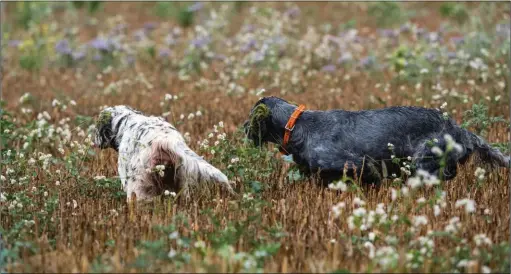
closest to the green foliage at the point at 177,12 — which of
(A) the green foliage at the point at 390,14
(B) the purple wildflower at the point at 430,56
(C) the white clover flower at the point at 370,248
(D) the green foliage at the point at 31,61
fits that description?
(D) the green foliage at the point at 31,61

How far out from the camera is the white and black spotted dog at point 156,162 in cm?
505

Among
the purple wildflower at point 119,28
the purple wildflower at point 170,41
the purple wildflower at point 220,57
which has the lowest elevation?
the purple wildflower at point 220,57

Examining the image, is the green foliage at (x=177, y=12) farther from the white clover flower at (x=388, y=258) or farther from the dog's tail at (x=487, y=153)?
the white clover flower at (x=388, y=258)

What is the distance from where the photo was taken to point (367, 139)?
549cm

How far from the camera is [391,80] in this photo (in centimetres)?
1019

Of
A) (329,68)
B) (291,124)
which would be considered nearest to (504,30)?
(329,68)

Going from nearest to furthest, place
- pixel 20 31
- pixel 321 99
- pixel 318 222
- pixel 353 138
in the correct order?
pixel 318 222
pixel 353 138
pixel 321 99
pixel 20 31

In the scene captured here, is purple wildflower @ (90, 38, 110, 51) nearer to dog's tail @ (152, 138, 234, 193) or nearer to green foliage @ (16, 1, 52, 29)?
green foliage @ (16, 1, 52, 29)

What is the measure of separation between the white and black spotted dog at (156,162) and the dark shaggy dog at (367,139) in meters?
0.69

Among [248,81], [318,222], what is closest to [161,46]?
[248,81]

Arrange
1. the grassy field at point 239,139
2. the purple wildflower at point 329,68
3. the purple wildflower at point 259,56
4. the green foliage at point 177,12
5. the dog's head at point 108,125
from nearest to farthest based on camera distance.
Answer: the grassy field at point 239,139, the dog's head at point 108,125, the purple wildflower at point 259,56, the purple wildflower at point 329,68, the green foliage at point 177,12

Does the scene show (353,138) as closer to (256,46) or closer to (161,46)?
(256,46)

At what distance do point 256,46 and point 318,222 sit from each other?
713 cm

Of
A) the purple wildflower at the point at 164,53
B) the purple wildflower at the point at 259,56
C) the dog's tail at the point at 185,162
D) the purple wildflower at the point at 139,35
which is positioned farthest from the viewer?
the purple wildflower at the point at 139,35
